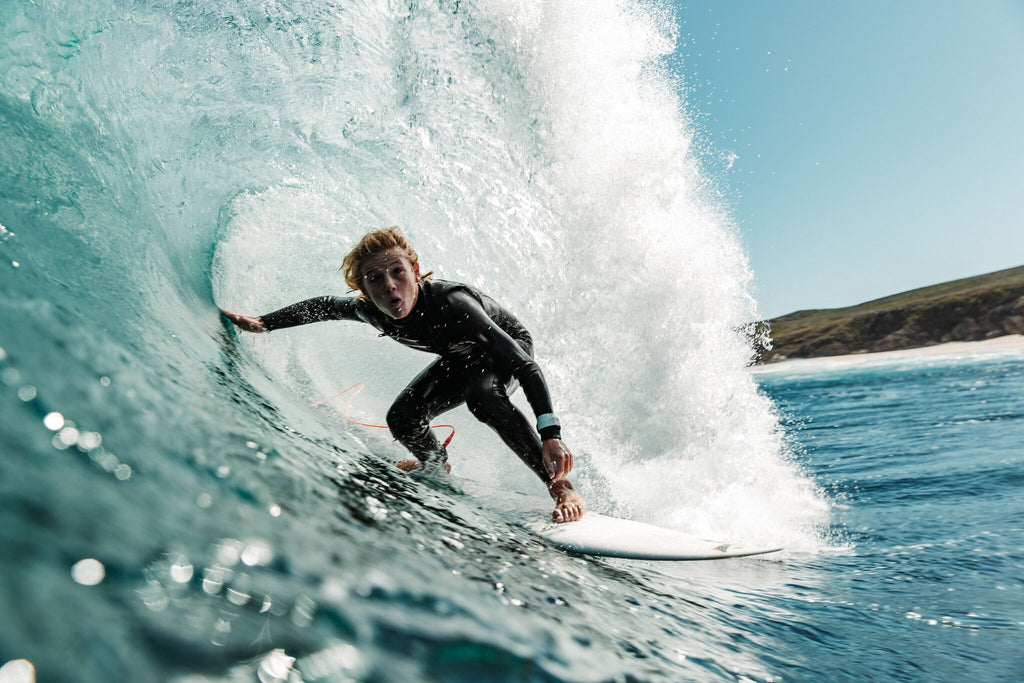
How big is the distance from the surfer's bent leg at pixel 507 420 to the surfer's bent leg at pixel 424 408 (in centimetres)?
36

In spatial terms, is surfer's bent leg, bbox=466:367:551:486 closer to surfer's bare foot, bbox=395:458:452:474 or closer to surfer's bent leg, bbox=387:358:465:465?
surfer's bent leg, bbox=387:358:465:465

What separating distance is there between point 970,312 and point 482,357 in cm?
6179

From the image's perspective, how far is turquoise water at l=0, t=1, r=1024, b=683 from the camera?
38.8 inches

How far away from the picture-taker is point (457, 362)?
333 centimetres

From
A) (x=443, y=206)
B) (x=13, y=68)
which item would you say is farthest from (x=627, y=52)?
(x=13, y=68)

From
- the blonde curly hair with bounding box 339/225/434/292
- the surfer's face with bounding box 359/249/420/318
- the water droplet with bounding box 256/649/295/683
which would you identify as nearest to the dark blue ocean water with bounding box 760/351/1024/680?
the water droplet with bounding box 256/649/295/683

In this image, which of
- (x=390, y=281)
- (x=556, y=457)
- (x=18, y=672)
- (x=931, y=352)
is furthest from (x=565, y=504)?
(x=931, y=352)

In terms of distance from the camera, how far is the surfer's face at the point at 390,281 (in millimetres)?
2869

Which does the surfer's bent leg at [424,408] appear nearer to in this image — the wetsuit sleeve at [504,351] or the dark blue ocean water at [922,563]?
the wetsuit sleeve at [504,351]

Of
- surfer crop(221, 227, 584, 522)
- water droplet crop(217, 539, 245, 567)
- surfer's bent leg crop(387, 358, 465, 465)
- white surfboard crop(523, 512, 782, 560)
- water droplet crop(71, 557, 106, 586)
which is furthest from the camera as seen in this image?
surfer's bent leg crop(387, 358, 465, 465)

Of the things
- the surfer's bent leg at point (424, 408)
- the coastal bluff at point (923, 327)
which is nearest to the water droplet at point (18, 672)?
the surfer's bent leg at point (424, 408)

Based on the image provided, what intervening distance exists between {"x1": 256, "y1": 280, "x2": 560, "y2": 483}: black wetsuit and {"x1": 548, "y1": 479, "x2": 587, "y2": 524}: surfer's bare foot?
0.34 feet

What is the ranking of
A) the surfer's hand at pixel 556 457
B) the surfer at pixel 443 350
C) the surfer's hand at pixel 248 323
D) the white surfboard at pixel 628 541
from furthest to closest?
the surfer's hand at pixel 248 323 → the surfer at pixel 443 350 → the surfer's hand at pixel 556 457 → the white surfboard at pixel 628 541

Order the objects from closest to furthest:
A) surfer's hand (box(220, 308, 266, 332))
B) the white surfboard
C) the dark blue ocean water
A: the dark blue ocean water, the white surfboard, surfer's hand (box(220, 308, 266, 332))
